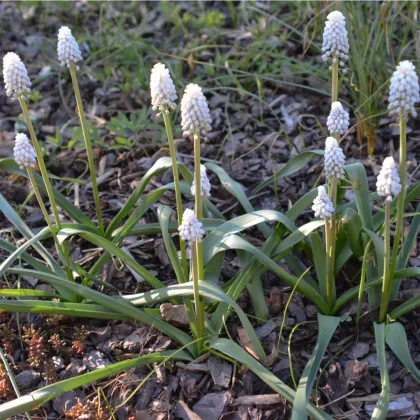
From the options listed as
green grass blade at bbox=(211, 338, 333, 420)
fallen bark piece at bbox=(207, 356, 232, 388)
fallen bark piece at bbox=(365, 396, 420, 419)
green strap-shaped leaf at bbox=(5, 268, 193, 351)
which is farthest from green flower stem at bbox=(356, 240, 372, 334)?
green strap-shaped leaf at bbox=(5, 268, 193, 351)

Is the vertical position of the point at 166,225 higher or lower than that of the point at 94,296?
higher

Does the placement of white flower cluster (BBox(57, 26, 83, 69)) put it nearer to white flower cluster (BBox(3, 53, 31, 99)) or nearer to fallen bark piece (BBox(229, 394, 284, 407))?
white flower cluster (BBox(3, 53, 31, 99))

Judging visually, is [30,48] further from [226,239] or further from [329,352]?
[329,352]

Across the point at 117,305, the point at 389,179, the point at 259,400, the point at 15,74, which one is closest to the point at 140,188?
the point at 117,305

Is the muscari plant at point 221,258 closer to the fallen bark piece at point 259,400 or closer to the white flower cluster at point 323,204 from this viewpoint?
the white flower cluster at point 323,204

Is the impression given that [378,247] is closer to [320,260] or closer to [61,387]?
[320,260]

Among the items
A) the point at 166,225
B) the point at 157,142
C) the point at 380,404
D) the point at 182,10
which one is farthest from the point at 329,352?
the point at 182,10
